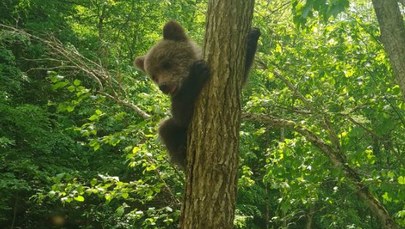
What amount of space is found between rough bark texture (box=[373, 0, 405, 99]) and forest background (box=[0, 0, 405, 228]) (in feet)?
1.44

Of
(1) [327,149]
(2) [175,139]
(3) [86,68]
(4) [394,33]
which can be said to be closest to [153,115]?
(2) [175,139]

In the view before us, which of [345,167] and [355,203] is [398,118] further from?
[355,203]

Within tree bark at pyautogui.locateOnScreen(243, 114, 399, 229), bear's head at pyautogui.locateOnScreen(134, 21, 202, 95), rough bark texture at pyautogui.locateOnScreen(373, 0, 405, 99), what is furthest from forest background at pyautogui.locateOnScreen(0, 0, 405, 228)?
bear's head at pyautogui.locateOnScreen(134, 21, 202, 95)

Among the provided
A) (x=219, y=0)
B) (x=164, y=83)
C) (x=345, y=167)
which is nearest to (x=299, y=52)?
(x=345, y=167)

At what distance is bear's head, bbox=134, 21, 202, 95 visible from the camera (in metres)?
3.93

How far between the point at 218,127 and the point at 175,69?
4.46 ft

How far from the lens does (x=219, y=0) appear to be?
3.00 meters

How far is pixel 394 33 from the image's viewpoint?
164 inches

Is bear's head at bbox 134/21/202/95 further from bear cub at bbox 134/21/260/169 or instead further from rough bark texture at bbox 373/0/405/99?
rough bark texture at bbox 373/0/405/99

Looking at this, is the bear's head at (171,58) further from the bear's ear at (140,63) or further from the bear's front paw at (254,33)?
the bear's front paw at (254,33)

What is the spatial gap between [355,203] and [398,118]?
346 inches

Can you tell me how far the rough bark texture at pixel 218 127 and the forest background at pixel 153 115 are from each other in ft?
4.84

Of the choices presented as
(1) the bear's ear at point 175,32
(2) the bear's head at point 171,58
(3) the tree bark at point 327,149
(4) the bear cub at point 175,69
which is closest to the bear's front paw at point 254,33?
(4) the bear cub at point 175,69

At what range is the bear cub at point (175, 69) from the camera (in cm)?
366
